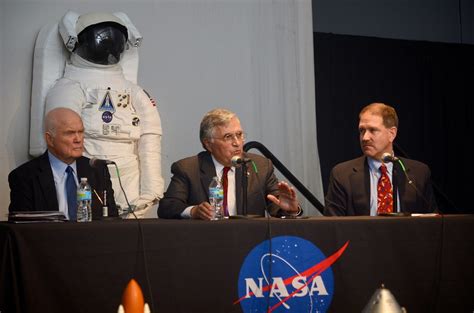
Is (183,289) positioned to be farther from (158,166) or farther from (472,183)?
(472,183)

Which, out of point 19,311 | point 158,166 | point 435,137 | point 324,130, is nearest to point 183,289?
point 19,311

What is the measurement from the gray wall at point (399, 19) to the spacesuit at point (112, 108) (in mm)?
2928

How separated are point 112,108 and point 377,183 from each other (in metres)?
1.85

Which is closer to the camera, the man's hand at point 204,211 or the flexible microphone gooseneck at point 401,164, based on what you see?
the man's hand at point 204,211

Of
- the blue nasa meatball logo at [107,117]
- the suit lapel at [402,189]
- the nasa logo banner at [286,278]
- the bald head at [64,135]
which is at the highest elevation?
the blue nasa meatball logo at [107,117]

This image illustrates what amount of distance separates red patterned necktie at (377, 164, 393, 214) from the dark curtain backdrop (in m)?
3.04

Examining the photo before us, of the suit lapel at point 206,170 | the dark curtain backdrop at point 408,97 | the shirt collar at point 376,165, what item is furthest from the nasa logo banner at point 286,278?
the dark curtain backdrop at point 408,97

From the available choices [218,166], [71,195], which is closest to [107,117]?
[71,195]

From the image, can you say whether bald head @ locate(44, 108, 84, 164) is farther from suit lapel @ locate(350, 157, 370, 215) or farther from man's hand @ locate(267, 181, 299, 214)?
suit lapel @ locate(350, 157, 370, 215)

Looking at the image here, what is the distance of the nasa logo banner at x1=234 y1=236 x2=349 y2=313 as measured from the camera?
10.5 ft

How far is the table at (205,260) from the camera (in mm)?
2945

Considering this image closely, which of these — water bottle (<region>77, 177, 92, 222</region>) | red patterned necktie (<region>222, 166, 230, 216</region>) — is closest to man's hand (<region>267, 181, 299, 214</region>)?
red patterned necktie (<region>222, 166, 230, 216</region>)

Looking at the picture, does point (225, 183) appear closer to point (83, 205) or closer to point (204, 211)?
point (204, 211)

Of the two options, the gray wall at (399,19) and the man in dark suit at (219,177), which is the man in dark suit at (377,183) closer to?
the man in dark suit at (219,177)
